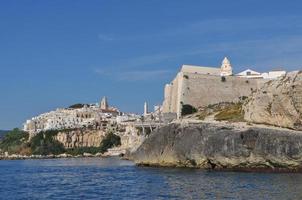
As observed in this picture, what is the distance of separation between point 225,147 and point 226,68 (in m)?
55.1

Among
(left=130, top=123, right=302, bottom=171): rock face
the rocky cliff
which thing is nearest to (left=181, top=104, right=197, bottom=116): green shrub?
(left=130, top=123, right=302, bottom=171): rock face

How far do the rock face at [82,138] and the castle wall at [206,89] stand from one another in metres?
41.6

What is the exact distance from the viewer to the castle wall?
9231 cm

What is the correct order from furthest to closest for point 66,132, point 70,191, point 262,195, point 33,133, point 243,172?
1. point 33,133
2. point 66,132
3. point 243,172
4. point 70,191
5. point 262,195

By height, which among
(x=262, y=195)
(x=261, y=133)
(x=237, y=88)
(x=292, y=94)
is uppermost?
(x=237, y=88)

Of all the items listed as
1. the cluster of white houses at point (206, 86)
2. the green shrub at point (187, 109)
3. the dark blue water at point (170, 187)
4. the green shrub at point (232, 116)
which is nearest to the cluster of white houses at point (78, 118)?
the cluster of white houses at point (206, 86)

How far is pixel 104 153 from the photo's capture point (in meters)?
123

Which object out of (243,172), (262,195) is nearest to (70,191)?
(262,195)

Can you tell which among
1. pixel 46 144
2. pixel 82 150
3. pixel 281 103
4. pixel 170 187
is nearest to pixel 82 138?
pixel 82 150

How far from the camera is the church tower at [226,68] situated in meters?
104

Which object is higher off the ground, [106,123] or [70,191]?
[106,123]

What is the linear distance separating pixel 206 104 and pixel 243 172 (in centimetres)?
4333

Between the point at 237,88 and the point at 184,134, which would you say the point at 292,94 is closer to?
the point at 184,134

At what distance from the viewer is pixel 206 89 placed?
308 ft
